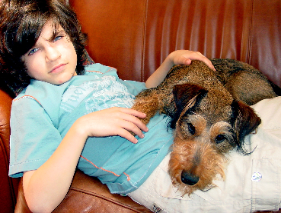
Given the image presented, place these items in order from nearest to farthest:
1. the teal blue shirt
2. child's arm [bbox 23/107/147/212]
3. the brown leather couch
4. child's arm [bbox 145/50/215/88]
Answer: child's arm [bbox 23/107/147/212], the teal blue shirt, child's arm [bbox 145/50/215/88], the brown leather couch

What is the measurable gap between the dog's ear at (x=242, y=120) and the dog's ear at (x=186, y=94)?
0.91 feet

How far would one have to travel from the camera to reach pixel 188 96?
161 cm

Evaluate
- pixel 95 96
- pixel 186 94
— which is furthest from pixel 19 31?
pixel 186 94

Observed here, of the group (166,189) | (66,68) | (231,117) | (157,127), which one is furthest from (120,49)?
(166,189)

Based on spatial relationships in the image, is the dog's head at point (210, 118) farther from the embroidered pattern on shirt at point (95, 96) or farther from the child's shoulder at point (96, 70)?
the child's shoulder at point (96, 70)

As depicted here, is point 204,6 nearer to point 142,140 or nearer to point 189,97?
point 189,97

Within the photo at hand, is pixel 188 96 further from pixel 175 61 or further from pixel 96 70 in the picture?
pixel 96 70

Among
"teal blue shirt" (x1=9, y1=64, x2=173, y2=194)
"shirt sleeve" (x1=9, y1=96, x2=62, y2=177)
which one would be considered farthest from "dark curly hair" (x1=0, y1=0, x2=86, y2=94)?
"shirt sleeve" (x1=9, y1=96, x2=62, y2=177)

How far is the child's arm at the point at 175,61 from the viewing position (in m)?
2.13

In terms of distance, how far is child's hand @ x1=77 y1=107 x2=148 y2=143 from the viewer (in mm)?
1338

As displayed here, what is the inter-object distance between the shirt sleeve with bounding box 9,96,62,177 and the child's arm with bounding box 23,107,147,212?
2.5 inches

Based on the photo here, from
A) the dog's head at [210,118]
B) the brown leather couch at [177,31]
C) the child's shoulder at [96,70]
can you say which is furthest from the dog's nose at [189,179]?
the brown leather couch at [177,31]

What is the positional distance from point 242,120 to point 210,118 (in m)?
0.23

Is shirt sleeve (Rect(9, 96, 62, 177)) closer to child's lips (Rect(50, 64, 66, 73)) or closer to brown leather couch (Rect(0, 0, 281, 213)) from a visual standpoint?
child's lips (Rect(50, 64, 66, 73))
